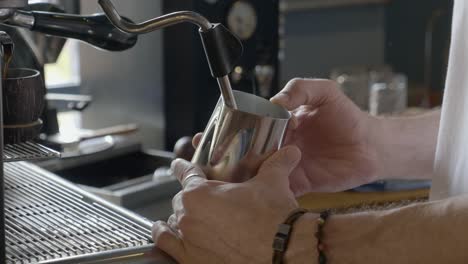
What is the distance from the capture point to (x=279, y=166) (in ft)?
2.42

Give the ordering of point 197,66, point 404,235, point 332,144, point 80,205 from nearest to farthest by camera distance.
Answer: point 404,235
point 80,205
point 332,144
point 197,66

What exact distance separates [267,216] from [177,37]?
958mm

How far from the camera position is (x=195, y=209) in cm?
72

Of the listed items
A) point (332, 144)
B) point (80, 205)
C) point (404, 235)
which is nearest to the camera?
point (404, 235)

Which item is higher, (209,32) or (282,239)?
(209,32)

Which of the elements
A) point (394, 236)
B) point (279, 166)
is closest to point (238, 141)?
point (279, 166)

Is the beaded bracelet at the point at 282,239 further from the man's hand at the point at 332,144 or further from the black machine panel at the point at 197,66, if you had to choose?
the black machine panel at the point at 197,66

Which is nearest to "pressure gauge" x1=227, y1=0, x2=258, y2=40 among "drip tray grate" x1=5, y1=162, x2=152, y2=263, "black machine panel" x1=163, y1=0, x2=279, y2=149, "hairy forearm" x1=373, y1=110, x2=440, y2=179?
"black machine panel" x1=163, y1=0, x2=279, y2=149

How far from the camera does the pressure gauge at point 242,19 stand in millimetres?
1638

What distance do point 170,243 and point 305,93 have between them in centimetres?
25

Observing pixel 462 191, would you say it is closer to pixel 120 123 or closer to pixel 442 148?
pixel 442 148

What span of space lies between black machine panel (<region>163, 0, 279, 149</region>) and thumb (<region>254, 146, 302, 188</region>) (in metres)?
0.87

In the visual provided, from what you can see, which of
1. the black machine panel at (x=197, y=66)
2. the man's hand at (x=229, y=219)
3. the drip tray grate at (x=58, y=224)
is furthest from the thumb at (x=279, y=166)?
the black machine panel at (x=197, y=66)

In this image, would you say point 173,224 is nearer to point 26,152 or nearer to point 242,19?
point 26,152
